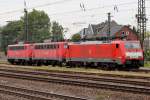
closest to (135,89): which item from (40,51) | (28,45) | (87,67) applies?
(87,67)

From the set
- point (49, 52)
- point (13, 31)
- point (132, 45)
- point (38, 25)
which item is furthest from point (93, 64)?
point (13, 31)

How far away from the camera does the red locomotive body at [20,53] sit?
46719mm

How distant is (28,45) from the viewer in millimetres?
47156

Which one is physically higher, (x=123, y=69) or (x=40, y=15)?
(x=40, y=15)

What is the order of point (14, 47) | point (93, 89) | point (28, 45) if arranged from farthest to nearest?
point (14, 47), point (28, 45), point (93, 89)

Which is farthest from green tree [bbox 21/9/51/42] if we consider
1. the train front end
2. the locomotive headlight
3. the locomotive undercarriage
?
the locomotive headlight

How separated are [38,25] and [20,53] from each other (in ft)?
236

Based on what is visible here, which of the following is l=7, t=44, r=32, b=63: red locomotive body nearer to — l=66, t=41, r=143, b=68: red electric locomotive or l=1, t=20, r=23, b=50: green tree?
l=66, t=41, r=143, b=68: red electric locomotive

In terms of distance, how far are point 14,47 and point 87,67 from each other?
16.6 metres

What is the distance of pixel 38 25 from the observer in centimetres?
11994

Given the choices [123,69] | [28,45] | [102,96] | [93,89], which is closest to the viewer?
[102,96]

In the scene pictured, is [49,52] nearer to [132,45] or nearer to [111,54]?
[111,54]

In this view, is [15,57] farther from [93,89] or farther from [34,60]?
[93,89]

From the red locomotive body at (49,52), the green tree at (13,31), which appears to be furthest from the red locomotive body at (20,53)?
the green tree at (13,31)
